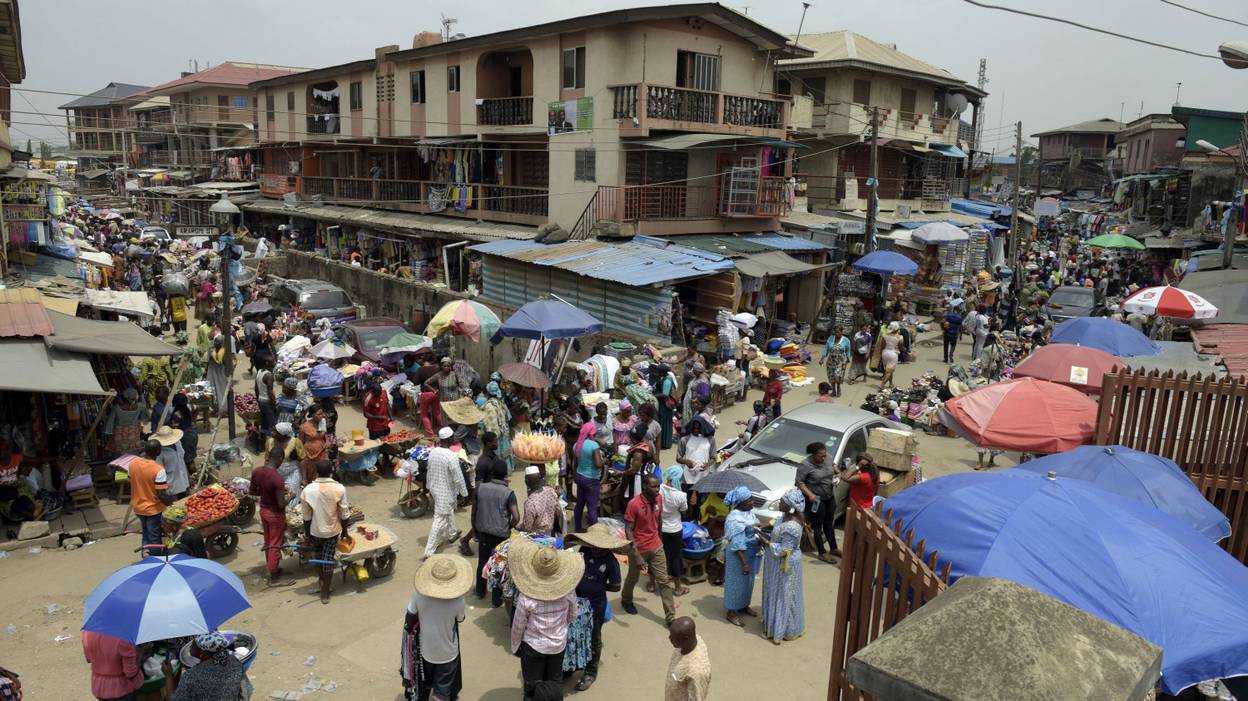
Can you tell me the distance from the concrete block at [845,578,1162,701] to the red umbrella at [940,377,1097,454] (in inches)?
284

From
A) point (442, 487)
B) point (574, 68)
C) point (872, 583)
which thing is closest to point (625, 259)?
point (574, 68)

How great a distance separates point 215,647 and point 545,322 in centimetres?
937

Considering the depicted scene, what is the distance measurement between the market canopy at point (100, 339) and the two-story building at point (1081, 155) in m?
69.7

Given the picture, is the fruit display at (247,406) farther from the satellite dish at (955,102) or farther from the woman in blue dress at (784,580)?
the satellite dish at (955,102)

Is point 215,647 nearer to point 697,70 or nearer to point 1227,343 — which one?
point 1227,343

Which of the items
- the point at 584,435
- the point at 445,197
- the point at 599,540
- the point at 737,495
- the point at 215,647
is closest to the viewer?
the point at 215,647

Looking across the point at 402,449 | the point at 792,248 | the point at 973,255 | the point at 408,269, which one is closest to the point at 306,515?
the point at 402,449

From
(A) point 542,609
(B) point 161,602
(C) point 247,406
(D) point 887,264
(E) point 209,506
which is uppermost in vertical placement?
(D) point 887,264

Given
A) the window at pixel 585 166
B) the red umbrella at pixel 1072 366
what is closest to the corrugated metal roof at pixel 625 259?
the window at pixel 585 166

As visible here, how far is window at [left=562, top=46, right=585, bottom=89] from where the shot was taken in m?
21.8

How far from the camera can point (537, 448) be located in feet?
34.0

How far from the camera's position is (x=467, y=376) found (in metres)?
14.9

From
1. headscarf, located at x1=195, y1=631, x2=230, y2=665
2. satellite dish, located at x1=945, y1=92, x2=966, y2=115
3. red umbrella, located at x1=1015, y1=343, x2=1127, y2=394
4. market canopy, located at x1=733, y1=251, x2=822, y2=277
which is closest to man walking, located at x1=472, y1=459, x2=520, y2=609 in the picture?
headscarf, located at x1=195, y1=631, x2=230, y2=665

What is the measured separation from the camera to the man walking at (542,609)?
6254mm
